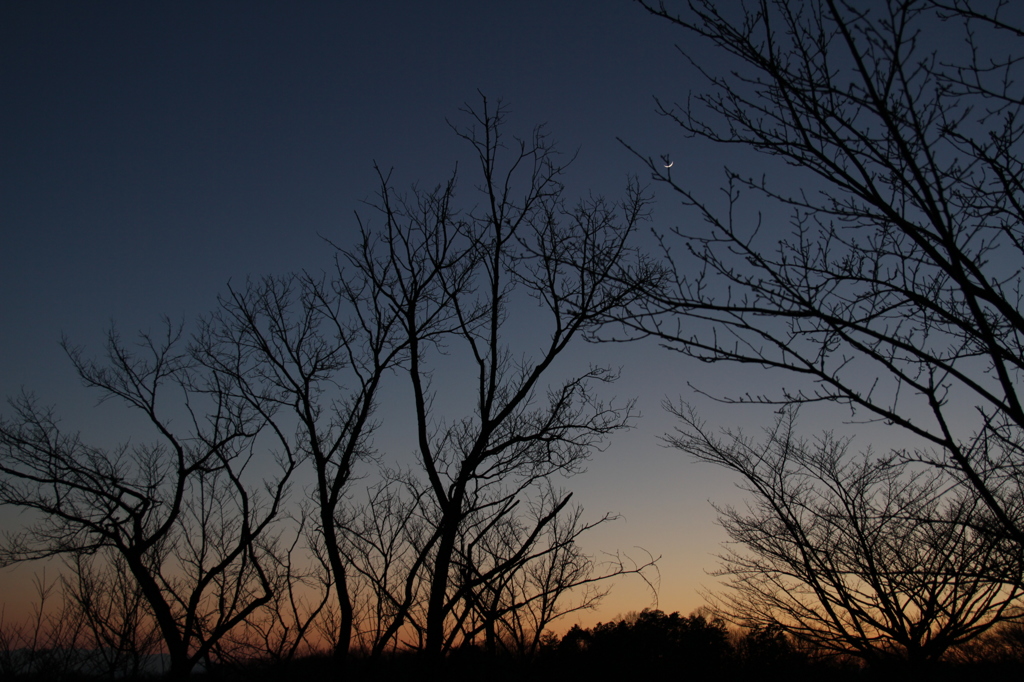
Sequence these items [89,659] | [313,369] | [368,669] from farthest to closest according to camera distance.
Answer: [89,659]
[313,369]
[368,669]

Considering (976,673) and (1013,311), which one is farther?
(976,673)

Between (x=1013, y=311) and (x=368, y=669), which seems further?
(x=368, y=669)

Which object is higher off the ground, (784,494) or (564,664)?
(784,494)

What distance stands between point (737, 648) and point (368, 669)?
55.2 ft

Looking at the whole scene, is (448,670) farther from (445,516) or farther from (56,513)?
(56,513)

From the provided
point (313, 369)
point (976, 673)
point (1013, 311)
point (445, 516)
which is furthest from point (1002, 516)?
point (976, 673)

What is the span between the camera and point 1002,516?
8.74 feet

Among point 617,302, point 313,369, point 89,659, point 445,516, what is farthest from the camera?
point 89,659

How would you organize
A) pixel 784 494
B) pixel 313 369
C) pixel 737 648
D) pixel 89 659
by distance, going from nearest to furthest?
1. pixel 313 369
2. pixel 784 494
3. pixel 89 659
4. pixel 737 648

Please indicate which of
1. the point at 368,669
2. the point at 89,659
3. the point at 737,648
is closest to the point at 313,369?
the point at 368,669

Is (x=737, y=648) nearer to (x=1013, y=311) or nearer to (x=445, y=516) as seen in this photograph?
(x=445, y=516)

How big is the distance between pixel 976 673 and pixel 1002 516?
56.9 ft

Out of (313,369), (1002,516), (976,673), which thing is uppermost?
(313,369)

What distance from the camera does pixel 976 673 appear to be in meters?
15.0
